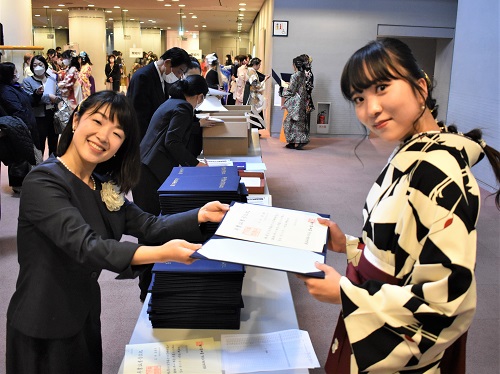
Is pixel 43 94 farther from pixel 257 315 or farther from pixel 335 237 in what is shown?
pixel 335 237

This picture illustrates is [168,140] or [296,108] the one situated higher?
[168,140]

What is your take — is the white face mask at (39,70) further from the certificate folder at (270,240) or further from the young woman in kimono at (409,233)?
the young woman in kimono at (409,233)

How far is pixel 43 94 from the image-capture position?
20.6 ft

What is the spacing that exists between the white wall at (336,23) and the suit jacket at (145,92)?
591 cm

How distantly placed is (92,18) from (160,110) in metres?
14.1

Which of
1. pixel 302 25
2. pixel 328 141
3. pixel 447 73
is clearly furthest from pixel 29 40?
pixel 447 73

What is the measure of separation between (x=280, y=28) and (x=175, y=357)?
8.77 m

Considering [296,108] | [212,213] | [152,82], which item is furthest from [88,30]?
[212,213]

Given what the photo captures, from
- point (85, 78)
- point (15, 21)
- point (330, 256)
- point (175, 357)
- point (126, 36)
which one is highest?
point (126, 36)

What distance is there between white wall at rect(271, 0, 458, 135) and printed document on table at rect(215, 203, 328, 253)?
8536mm

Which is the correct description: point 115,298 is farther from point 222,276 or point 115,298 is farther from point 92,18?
point 92,18

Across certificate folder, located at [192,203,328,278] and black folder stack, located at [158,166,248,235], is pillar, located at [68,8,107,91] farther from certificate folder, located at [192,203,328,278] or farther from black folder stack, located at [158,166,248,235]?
certificate folder, located at [192,203,328,278]

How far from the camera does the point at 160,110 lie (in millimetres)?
3199

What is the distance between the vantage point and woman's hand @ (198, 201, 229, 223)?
1.66m
